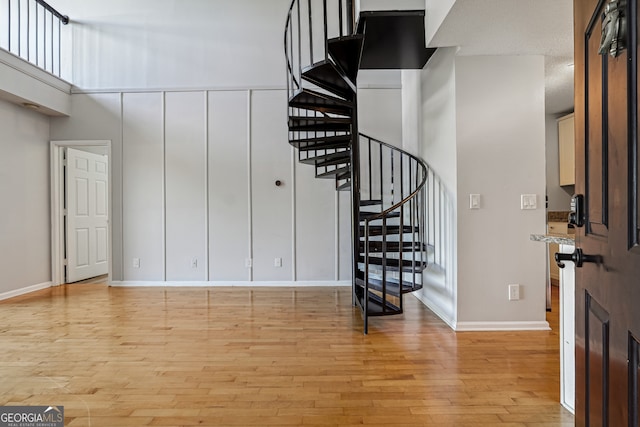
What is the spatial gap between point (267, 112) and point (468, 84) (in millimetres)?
2872

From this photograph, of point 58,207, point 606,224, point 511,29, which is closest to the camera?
point 606,224

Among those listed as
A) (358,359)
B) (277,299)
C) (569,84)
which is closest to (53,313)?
(277,299)

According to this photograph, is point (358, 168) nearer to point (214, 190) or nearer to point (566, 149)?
point (214, 190)

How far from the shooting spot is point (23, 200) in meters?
4.90

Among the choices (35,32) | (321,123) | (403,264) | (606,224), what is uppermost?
(35,32)

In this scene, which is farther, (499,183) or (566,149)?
(566,149)

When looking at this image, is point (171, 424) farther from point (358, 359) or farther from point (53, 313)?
point (53, 313)

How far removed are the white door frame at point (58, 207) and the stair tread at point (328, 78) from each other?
136 inches

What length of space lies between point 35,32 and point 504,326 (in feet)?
22.3

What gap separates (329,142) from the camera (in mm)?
4258

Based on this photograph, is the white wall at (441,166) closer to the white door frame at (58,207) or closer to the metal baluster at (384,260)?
the metal baluster at (384,260)

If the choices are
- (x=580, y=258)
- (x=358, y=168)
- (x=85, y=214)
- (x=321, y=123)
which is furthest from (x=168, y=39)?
(x=580, y=258)

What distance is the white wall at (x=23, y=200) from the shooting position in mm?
4609

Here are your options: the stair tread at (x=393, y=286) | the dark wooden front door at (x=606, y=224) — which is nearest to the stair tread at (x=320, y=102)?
the stair tread at (x=393, y=286)
